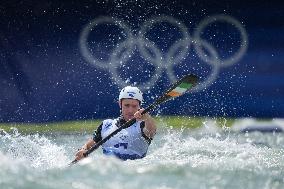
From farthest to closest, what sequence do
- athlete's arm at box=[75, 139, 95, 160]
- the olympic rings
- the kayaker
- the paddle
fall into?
the olympic rings < the kayaker < athlete's arm at box=[75, 139, 95, 160] < the paddle

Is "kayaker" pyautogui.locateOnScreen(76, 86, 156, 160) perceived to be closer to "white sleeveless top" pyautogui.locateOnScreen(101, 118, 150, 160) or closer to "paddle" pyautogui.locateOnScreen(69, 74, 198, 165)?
"white sleeveless top" pyautogui.locateOnScreen(101, 118, 150, 160)

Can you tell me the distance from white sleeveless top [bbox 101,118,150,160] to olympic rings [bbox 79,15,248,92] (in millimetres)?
5528

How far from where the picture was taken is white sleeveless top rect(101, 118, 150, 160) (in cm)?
776

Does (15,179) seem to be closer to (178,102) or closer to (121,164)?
(121,164)

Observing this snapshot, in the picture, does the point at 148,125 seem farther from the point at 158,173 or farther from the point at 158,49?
the point at 158,49

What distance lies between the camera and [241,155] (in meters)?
7.41

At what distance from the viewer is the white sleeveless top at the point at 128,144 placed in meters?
7.76

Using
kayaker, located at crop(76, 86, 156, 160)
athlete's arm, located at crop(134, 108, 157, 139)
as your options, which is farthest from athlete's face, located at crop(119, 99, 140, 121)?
athlete's arm, located at crop(134, 108, 157, 139)

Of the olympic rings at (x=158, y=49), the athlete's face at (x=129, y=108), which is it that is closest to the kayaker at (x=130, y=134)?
the athlete's face at (x=129, y=108)

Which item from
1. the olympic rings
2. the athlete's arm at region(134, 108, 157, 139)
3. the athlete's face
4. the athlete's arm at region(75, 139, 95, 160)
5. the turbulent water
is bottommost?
the turbulent water

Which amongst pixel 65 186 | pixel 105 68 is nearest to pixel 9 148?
pixel 105 68

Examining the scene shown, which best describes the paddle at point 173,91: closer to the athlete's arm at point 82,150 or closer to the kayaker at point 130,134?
the athlete's arm at point 82,150

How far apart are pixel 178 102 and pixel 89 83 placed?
6.15ft

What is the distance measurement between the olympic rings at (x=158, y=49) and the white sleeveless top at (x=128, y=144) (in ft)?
18.1
